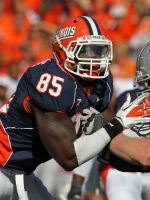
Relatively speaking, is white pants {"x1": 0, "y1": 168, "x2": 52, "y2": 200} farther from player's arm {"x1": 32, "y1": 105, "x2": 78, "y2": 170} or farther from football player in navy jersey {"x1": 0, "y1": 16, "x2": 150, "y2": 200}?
player's arm {"x1": 32, "y1": 105, "x2": 78, "y2": 170}

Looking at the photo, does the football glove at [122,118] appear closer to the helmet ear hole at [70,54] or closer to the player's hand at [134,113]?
the player's hand at [134,113]

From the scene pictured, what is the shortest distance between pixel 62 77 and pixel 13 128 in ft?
1.65

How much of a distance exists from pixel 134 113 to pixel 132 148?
0.22 metres

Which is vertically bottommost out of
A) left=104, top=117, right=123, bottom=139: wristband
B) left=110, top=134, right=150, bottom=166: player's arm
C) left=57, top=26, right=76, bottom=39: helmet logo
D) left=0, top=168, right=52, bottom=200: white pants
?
left=0, top=168, right=52, bottom=200: white pants

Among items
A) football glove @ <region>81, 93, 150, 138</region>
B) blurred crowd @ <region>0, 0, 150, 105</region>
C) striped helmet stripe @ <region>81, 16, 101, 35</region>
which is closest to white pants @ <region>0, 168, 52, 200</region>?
football glove @ <region>81, 93, 150, 138</region>

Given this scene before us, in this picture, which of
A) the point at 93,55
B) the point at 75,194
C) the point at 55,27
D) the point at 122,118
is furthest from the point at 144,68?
the point at 55,27

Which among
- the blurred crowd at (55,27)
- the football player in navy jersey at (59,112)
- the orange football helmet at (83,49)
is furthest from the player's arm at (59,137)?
the blurred crowd at (55,27)

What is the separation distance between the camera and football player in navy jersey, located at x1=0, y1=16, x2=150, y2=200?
3678mm

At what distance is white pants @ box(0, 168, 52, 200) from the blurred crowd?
4.05 metres

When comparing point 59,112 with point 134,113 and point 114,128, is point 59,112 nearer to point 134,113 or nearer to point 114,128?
point 114,128

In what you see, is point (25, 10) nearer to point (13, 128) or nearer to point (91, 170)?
point (91, 170)

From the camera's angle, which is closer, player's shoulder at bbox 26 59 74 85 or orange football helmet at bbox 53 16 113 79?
player's shoulder at bbox 26 59 74 85

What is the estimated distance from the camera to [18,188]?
3.98 metres

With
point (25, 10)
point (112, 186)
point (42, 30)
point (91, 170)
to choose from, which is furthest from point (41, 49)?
point (112, 186)
